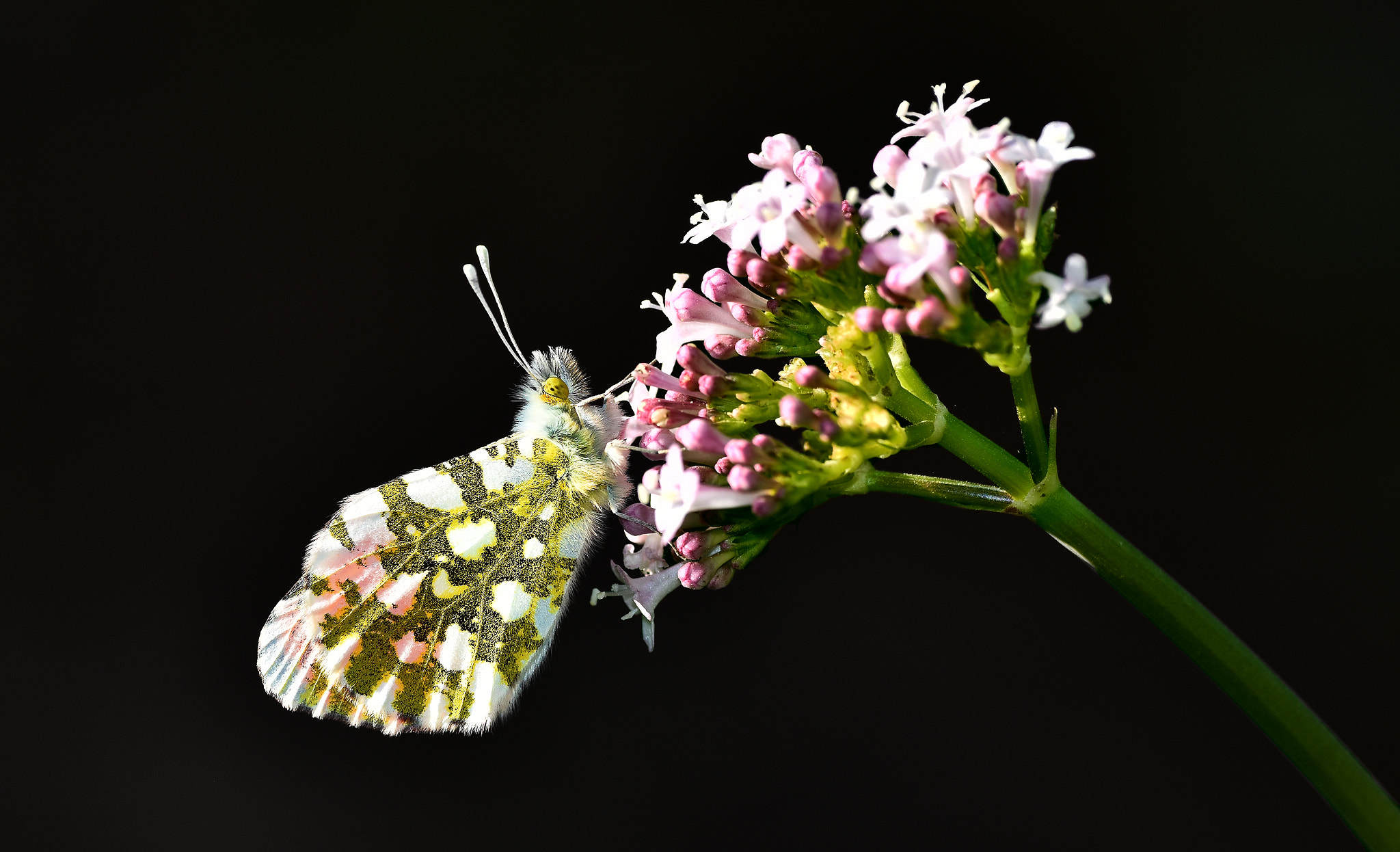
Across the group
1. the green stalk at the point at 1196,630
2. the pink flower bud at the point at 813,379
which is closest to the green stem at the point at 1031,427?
the green stalk at the point at 1196,630

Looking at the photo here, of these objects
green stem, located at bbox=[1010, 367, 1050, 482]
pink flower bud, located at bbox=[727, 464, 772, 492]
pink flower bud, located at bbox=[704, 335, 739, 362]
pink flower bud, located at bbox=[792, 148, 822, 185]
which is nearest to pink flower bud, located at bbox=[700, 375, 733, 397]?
pink flower bud, located at bbox=[704, 335, 739, 362]

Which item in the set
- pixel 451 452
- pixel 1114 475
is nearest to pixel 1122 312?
pixel 1114 475

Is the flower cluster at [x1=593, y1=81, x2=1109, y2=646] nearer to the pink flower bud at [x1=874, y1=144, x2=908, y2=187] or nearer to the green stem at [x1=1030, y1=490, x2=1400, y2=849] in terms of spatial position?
the pink flower bud at [x1=874, y1=144, x2=908, y2=187]

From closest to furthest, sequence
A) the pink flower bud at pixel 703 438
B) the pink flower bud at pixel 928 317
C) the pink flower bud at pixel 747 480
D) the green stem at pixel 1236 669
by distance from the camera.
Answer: the green stem at pixel 1236 669 < the pink flower bud at pixel 928 317 < the pink flower bud at pixel 747 480 < the pink flower bud at pixel 703 438

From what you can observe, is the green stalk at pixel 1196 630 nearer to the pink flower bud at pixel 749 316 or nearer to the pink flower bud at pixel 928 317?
the pink flower bud at pixel 928 317

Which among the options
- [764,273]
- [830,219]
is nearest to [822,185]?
[830,219]

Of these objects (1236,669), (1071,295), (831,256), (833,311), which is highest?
(831,256)

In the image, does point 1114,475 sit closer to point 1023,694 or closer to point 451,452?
point 1023,694

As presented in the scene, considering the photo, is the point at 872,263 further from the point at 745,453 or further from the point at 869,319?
the point at 745,453
